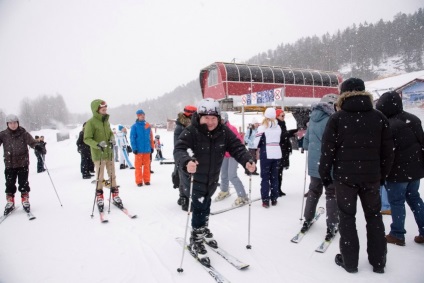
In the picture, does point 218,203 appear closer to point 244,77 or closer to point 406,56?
point 244,77

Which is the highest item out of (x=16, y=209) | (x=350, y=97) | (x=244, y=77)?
(x=244, y=77)

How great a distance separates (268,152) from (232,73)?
15441 mm

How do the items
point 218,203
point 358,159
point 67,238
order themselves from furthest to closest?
point 218,203 < point 67,238 < point 358,159

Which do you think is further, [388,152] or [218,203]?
[218,203]

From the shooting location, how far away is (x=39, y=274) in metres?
2.99

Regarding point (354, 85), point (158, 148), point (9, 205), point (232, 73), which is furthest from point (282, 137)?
point (232, 73)

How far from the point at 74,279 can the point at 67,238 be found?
1339 mm

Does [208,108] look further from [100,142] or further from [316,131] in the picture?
[100,142]

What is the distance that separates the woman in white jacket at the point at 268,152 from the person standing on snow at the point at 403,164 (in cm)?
209

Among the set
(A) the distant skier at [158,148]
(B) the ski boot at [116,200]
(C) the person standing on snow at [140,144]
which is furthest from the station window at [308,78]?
(B) the ski boot at [116,200]

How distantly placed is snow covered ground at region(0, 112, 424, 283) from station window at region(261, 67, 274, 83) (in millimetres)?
16323

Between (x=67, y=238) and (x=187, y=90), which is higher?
(x=187, y=90)

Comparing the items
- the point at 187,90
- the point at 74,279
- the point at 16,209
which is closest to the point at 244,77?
the point at 16,209

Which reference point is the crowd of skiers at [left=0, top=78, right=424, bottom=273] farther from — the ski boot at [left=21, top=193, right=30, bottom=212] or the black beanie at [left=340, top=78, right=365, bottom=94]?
the ski boot at [left=21, top=193, right=30, bottom=212]
